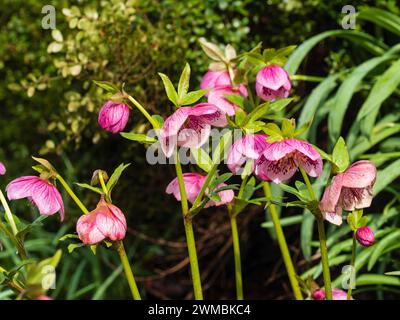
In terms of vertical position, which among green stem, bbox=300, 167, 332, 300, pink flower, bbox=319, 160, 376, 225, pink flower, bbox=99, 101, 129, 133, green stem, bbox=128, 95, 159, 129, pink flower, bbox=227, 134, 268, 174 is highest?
pink flower, bbox=99, 101, 129, 133

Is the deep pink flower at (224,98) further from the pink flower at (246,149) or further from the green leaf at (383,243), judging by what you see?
the green leaf at (383,243)

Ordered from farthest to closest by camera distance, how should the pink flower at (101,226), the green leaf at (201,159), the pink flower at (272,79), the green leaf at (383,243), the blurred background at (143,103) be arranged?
the blurred background at (143,103) → the green leaf at (383,243) → the pink flower at (272,79) → the green leaf at (201,159) → the pink flower at (101,226)

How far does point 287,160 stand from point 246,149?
94 mm

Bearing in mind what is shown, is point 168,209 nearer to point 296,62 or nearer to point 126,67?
point 126,67

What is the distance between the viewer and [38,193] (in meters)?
Answer: 0.95

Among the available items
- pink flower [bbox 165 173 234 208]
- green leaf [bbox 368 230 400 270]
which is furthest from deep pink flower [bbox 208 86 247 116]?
green leaf [bbox 368 230 400 270]

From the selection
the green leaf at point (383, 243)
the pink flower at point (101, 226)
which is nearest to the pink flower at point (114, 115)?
the pink flower at point (101, 226)

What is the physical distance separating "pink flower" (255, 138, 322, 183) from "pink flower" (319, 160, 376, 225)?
0.16 feet

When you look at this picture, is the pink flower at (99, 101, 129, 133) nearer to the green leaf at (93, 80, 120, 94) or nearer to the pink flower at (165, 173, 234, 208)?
the green leaf at (93, 80, 120, 94)

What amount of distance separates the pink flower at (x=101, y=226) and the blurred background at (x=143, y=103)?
845 mm

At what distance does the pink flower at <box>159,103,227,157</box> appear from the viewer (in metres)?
0.90

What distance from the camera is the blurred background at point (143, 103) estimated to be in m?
1.87

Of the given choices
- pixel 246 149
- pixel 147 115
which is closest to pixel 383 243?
pixel 246 149

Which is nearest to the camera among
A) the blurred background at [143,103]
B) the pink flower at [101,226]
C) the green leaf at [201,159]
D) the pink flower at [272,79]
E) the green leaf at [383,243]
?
the pink flower at [101,226]
